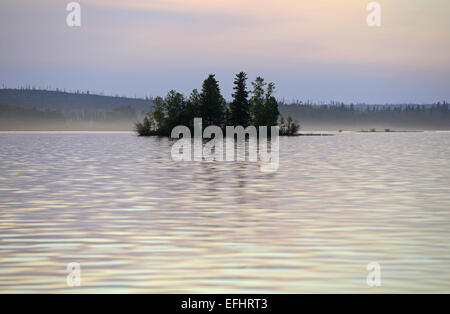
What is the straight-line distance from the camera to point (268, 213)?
29.9 meters

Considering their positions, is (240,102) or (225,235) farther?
(240,102)

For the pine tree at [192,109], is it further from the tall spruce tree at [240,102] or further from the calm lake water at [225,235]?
the calm lake water at [225,235]

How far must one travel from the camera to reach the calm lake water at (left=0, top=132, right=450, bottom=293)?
17.9 meters

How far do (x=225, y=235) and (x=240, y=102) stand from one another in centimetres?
14149

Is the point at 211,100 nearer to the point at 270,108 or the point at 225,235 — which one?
the point at 270,108

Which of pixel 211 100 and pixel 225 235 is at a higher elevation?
pixel 211 100

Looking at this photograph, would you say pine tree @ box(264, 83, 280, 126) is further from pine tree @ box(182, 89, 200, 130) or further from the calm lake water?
the calm lake water

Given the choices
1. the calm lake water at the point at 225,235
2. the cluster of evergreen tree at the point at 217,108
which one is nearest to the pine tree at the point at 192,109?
the cluster of evergreen tree at the point at 217,108

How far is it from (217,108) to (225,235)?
141698 millimetres

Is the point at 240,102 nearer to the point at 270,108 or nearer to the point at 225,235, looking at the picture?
the point at 270,108

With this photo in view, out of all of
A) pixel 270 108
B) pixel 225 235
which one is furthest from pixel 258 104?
pixel 225 235

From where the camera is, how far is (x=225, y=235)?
2422 centimetres

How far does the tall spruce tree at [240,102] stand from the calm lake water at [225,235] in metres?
120

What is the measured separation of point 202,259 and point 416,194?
20273 mm
